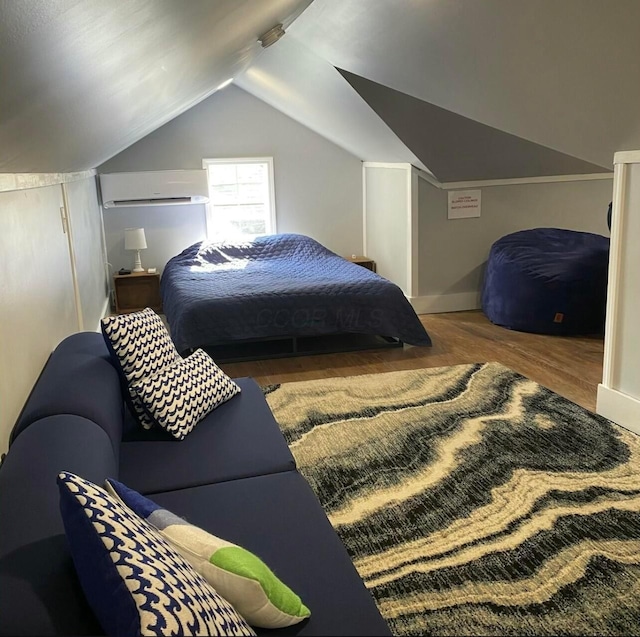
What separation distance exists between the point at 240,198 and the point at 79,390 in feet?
15.8

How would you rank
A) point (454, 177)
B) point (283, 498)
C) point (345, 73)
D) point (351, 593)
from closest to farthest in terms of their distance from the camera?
1. point (351, 593)
2. point (283, 498)
3. point (345, 73)
4. point (454, 177)

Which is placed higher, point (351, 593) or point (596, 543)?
point (351, 593)

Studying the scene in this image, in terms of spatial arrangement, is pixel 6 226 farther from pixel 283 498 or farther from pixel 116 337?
pixel 283 498

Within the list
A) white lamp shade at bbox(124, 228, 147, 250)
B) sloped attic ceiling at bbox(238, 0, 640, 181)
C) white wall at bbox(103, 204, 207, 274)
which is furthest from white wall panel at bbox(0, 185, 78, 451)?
white wall at bbox(103, 204, 207, 274)

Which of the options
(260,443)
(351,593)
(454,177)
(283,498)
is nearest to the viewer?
(351,593)

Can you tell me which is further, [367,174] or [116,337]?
[367,174]

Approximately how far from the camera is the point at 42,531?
1295mm

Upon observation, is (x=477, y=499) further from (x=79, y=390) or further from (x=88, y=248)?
(x=88, y=248)

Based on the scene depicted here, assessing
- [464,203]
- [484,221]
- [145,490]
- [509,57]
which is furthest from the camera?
[484,221]

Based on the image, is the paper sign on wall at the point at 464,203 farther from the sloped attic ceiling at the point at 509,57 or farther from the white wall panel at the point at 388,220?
the sloped attic ceiling at the point at 509,57

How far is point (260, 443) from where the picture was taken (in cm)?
→ 224

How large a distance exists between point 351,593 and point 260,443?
2.91 feet

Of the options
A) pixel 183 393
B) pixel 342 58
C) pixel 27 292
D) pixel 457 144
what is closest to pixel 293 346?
pixel 342 58

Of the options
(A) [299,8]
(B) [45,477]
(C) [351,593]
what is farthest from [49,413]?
(A) [299,8]
